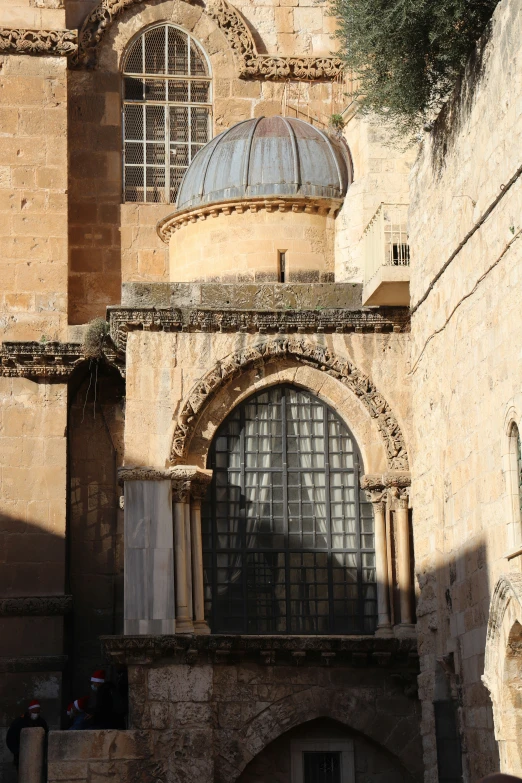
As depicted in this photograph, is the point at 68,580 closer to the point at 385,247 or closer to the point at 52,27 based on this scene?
the point at 385,247

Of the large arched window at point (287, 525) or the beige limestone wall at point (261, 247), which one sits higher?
the beige limestone wall at point (261, 247)

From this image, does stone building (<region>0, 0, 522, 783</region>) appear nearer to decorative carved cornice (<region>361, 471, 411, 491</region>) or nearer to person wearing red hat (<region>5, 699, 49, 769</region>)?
decorative carved cornice (<region>361, 471, 411, 491</region>)

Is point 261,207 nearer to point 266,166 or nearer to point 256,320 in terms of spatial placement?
point 266,166

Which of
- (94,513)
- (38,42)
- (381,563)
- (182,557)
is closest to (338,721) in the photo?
(381,563)

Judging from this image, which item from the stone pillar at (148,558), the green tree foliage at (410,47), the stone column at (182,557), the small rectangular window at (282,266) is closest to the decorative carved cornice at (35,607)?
the stone pillar at (148,558)

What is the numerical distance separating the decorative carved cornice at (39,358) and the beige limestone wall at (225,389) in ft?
4.83

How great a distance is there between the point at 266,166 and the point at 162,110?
2459mm

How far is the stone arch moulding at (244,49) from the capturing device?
20812mm

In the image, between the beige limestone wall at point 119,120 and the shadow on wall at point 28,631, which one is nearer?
the shadow on wall at point 28,631

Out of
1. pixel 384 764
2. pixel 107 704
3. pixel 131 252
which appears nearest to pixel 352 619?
pixel 384 764

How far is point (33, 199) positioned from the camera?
19859 millimetres

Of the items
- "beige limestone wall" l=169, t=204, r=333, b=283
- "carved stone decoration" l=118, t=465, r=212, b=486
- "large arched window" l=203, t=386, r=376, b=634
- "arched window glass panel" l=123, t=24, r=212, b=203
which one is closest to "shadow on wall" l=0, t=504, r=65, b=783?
"carved stone decoration" l=118, t=465, r=212, b=486

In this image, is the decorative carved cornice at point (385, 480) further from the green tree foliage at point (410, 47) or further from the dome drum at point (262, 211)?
the green tree foliage at point (410, 47)

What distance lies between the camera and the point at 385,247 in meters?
17.8
